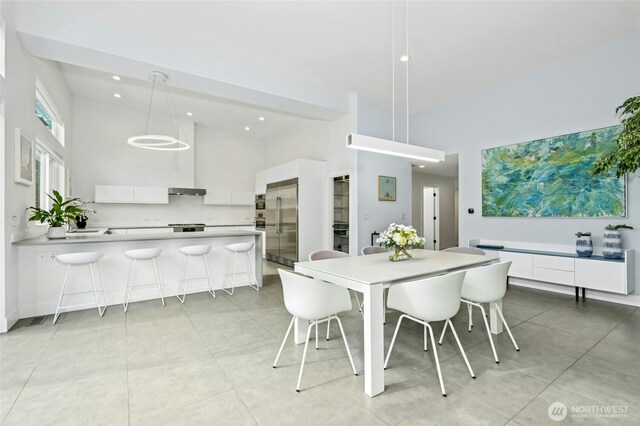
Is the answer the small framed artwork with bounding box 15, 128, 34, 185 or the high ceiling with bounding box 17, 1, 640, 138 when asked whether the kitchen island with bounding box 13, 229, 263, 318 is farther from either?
the high ceiling with bounding box 17, 1, 640, 138

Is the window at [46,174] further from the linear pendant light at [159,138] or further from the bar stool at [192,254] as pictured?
the bar stool at [192,254]

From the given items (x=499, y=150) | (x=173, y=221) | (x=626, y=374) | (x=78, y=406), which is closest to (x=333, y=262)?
(x=78, y=406)

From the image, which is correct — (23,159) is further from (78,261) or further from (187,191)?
(187,191)

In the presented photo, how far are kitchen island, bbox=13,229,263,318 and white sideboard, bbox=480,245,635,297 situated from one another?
403 cm

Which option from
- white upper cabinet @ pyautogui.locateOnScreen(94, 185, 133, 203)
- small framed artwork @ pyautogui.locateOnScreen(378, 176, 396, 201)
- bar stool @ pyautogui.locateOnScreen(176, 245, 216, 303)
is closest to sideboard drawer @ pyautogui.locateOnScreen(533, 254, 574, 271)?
small framed artwork @ pyautogui.locateOnScreen(378, 176, 396, 201)

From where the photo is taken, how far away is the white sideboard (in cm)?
359

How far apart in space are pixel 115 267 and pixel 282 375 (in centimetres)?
297

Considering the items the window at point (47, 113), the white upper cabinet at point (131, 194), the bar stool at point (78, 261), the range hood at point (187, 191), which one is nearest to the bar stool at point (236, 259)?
the bar stool at point (78, 261)

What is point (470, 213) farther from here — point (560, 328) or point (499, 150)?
point (560, 328)

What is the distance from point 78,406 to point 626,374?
3766 millimetres

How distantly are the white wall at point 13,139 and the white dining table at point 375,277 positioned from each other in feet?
9.77

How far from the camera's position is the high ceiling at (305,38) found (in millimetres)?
3203

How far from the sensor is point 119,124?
6.83m

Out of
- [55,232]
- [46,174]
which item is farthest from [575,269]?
[46,174]
